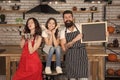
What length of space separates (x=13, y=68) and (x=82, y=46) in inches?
80.0

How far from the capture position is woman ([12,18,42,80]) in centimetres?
405

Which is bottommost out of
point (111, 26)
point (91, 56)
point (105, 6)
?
point (91, 56)

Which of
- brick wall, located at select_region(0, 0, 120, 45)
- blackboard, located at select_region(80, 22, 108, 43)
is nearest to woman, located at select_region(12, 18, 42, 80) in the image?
blackboard, located at select_region(80, 22, 108, 43)

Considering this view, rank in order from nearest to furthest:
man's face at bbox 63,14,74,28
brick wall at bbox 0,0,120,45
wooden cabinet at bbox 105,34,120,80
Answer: man's face at bbox 63,14,74,28, wooden cabinet at bbox 105,34,120,80, brick wall at bbox 0,0,120,45

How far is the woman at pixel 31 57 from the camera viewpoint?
4.05 m

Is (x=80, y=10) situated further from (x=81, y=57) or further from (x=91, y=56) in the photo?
(x=81, y=57)

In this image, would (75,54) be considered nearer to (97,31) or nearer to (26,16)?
(97,31)

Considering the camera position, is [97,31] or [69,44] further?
[97,31]

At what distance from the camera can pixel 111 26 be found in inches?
269

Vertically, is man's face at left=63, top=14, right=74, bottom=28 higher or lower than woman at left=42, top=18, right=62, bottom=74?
higher

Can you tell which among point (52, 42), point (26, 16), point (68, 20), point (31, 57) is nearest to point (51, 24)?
point (52, 42)

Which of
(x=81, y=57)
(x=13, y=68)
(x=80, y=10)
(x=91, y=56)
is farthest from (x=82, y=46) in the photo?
(x=80, y=10)

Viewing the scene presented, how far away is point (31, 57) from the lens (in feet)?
13.3

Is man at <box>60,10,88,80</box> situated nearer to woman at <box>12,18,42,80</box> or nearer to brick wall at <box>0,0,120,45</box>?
woman at <box>12,18,42,80</box>
